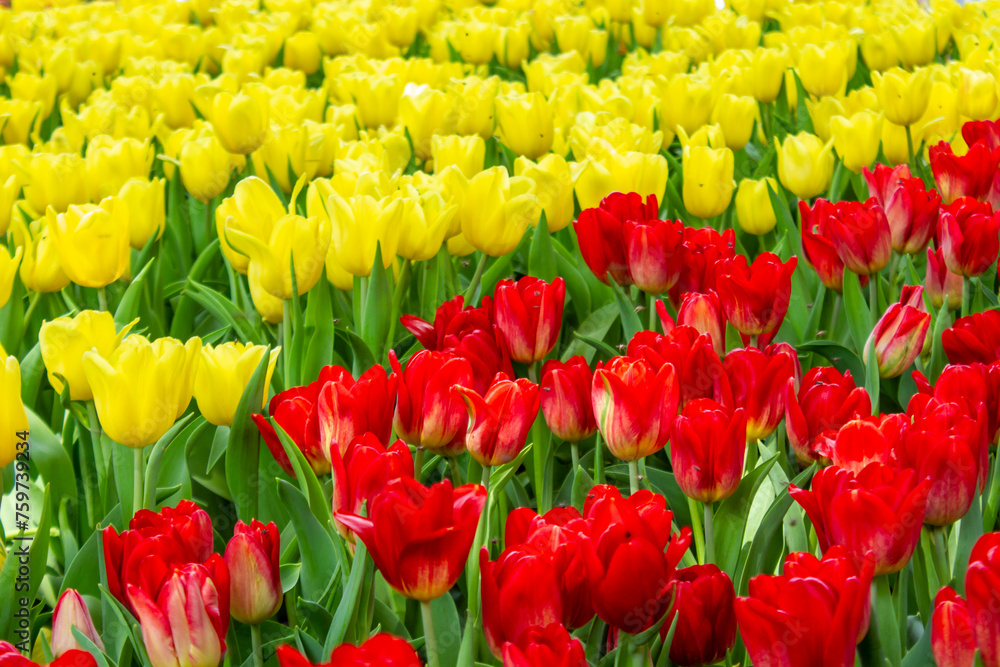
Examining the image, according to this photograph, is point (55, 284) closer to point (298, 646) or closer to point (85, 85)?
point (298, 646)

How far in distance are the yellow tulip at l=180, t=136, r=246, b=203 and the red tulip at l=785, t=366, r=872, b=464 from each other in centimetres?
130

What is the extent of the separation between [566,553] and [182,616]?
0.31 metres

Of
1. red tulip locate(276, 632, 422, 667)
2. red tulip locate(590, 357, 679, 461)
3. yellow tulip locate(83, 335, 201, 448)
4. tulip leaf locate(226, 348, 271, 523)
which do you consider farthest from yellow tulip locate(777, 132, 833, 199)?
red tulip locate(276, 632, 422, 667)

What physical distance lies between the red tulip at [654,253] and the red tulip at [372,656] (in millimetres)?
781

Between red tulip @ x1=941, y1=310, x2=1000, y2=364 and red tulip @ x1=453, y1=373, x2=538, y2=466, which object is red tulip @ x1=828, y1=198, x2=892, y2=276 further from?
red tulip @ x1=453, y1=373, x2=538, y2=466

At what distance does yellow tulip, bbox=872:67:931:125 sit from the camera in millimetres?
2053

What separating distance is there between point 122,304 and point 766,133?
67.8 inches

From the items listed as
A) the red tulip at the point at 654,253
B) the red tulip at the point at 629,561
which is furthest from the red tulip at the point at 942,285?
the red tulip at the point at 629,561

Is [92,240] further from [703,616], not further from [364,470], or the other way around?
[703,616]

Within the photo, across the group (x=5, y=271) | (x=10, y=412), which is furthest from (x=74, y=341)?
(x=5, y=271)

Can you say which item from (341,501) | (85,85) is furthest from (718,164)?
(85,85)

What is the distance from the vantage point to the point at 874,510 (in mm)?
772

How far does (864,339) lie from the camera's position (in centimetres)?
150

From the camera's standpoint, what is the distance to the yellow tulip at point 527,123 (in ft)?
6.74
